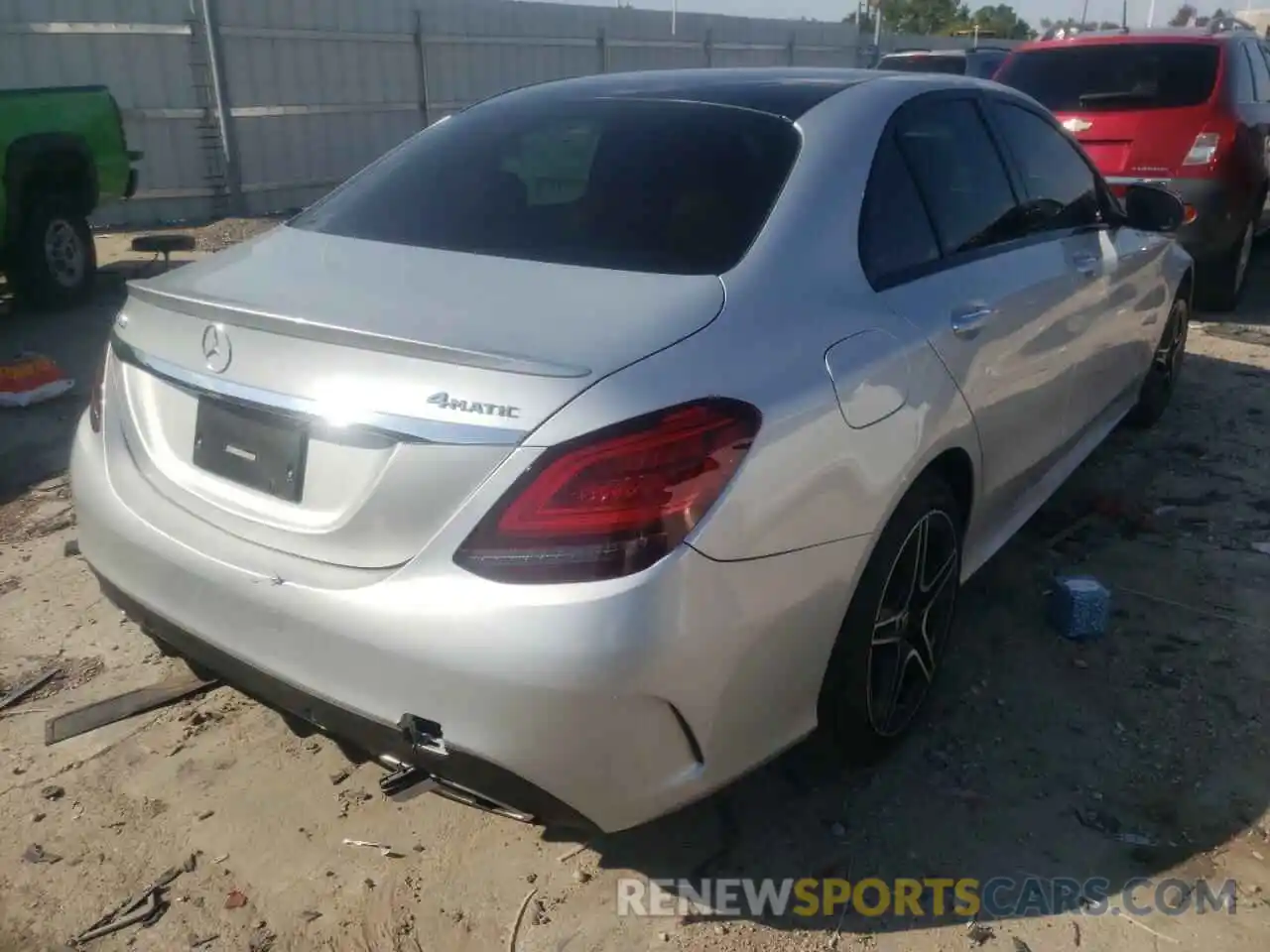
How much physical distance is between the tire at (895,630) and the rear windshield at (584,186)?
75 centimetres

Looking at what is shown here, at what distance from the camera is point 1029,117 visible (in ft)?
12.7

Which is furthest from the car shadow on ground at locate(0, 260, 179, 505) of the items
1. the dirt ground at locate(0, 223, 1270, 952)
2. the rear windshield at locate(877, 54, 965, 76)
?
the rear windshield at locate(877, 54, 965, 76)

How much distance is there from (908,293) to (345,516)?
1.43 meters

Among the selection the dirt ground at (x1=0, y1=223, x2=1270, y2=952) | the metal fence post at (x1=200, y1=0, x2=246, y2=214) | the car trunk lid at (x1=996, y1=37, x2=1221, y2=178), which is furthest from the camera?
the metal fence post at (x1=200, y1=0, x2=246, y2=214)

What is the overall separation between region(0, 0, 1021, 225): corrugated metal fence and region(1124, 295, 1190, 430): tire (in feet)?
34.7

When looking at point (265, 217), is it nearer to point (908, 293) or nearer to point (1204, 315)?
point (1204, 315)

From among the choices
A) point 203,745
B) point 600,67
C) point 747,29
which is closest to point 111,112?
point 203,745

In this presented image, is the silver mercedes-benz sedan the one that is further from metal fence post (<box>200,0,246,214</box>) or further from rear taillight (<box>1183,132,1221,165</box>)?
metal fence post (<box>200,0,246,214</box>)

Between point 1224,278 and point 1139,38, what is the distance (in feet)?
5.67

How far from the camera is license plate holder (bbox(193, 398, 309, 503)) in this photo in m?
2.13

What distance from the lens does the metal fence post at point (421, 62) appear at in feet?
48.3

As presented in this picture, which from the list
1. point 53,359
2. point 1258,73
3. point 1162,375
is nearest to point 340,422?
point 1162,375

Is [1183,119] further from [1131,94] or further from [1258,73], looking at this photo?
[1258,73]

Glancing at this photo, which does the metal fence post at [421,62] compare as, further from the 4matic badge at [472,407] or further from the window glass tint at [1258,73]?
the 4matic badge at [472,407]
